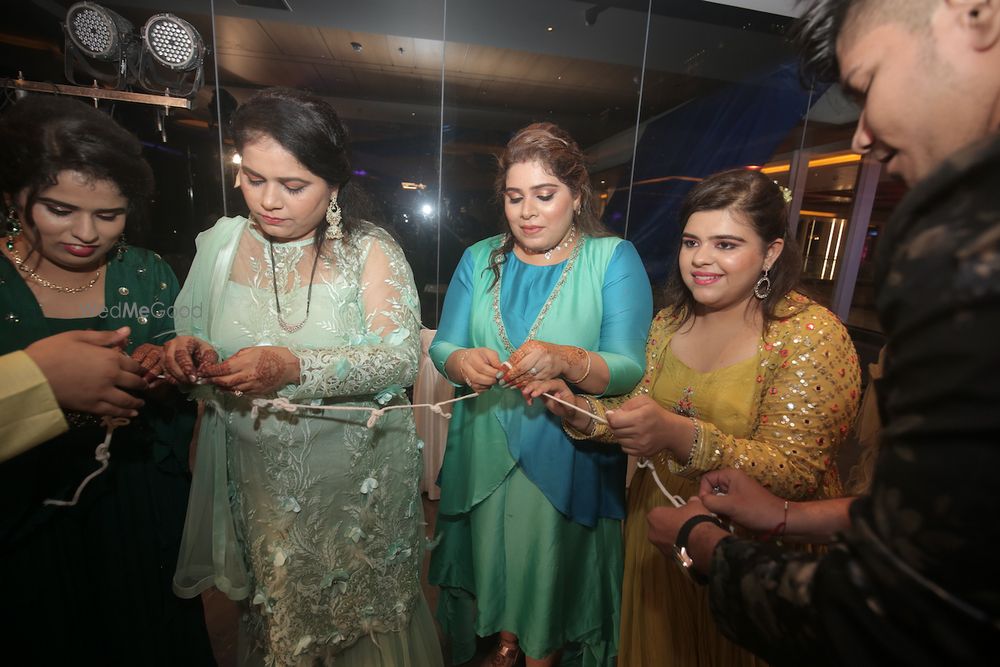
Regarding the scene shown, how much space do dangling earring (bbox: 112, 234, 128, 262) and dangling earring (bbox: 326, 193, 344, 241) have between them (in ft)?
1.82

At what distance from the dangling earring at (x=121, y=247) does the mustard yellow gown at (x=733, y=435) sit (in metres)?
1.47

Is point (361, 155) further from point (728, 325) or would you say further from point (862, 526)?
point (862, 526)

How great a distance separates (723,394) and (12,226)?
76.5 inches

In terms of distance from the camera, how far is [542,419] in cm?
148

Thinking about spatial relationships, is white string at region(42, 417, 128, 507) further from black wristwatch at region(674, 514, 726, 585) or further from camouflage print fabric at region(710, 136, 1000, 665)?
camouflage print fabric at region(710, 136, 1000, 665)

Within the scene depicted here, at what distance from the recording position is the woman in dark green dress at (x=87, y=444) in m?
1.07

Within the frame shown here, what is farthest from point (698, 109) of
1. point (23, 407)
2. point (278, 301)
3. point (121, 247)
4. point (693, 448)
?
point (23, 407)

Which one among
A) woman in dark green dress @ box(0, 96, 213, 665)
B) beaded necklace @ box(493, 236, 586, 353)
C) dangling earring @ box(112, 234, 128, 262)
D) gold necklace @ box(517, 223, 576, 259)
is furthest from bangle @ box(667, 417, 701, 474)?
dangling earring @ box(112, 234, 128, 262)

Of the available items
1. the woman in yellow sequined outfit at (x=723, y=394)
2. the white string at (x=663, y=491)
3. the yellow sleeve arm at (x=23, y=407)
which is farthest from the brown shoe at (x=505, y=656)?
the yellow sleeve arm at (x=23, y=407)

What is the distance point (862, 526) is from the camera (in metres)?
0.56

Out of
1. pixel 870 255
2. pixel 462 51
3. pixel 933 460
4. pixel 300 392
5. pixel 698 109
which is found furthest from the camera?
pixel 870 255

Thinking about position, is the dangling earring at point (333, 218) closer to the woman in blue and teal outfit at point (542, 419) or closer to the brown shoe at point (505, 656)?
the woman in blue and teal outfit at point (542, 419)

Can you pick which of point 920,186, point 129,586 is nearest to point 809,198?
point 920,186

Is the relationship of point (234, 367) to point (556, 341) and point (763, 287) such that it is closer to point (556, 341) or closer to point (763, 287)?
point (556, 341)
